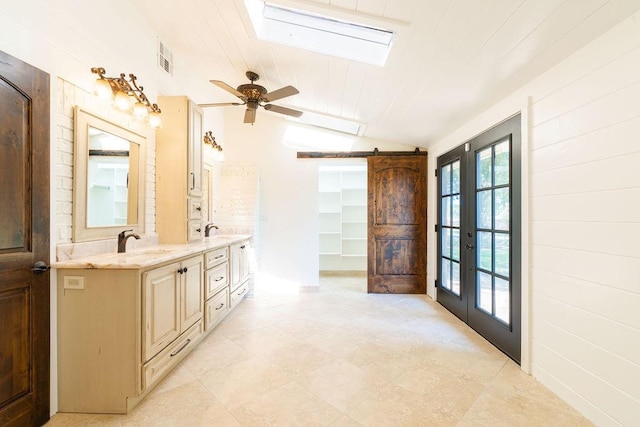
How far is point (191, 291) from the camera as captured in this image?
2.36 metres

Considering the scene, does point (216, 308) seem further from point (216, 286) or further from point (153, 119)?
point (153, 119)

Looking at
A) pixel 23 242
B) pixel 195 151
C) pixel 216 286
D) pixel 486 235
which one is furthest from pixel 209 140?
pixel 486 235

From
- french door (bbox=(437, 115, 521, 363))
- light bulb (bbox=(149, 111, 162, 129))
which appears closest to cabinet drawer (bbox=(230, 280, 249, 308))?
light bulb (bbox=(149, 111, 162, 129))

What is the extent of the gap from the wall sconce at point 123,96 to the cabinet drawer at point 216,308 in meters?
1.71

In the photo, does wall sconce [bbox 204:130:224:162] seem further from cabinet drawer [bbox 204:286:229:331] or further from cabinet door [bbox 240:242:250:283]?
cabinet drawer [bbox 204:286:229:331]

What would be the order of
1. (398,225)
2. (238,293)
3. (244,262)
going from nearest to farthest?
(238,293) < (244,262) < (398,225)

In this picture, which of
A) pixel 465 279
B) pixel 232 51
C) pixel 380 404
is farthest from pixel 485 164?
pixel 232 51

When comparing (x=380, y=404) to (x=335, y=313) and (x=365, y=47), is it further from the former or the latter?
(x=365, y=47)

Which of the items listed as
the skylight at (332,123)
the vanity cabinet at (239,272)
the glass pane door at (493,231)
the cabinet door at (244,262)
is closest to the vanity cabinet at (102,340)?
the vanity cabinet at (239,272)

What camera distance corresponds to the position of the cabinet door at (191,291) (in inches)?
87.6

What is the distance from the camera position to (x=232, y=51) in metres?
2.68

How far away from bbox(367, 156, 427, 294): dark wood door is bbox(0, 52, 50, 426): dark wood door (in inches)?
142

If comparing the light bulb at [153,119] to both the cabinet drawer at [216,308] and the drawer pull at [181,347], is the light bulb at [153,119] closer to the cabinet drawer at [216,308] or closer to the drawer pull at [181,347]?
the cabinet drawer at [216,308]

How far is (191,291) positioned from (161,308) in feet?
1.42
